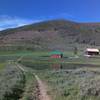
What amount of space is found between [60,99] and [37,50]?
4608 inches

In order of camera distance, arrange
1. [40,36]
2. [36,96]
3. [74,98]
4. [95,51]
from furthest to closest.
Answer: [40,36] → [95,51] → [36,96] → [74,98]

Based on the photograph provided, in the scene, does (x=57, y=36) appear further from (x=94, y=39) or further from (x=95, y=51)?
(x=95, y=51)

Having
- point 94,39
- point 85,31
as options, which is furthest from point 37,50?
point 85,31

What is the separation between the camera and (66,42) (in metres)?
170

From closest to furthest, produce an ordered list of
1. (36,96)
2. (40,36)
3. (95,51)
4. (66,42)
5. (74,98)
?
(74,98) → (36,96) → (95,51) → (66,42) → (40,36)

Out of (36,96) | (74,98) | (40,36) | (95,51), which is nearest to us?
(74,98)

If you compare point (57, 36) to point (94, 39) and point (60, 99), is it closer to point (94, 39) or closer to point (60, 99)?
point (94, 39)

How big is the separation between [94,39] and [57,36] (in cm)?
2978

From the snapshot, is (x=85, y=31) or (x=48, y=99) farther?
(x=85, y=31)

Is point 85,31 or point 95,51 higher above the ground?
point 85,31

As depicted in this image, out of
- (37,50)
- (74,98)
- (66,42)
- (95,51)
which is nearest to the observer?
(74,98)

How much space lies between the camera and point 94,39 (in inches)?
6713

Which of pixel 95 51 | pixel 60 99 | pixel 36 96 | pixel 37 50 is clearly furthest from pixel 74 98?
pixel 37 50

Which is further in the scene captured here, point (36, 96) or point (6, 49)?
point (6, 49)
